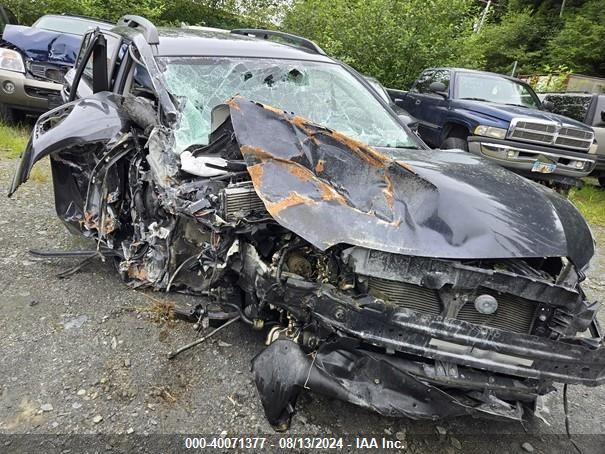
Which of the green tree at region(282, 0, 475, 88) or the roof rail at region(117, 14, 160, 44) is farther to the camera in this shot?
the green tree at region(282, 0, 475, 88)

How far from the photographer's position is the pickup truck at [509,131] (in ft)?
20.9

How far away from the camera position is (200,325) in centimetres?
272

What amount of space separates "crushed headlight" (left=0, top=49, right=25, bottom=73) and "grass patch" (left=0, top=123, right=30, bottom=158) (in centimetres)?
87

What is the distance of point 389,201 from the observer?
206 cm

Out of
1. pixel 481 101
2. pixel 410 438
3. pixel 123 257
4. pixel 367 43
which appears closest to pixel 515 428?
pixel 410 438

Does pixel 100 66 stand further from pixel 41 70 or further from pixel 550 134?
pixel 550 134

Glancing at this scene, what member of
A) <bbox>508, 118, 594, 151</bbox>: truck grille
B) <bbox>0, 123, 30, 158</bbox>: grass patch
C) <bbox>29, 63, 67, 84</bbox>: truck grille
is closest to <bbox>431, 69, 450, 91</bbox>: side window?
<bbox>508, 118, 594, 151</bbox>: truck grille

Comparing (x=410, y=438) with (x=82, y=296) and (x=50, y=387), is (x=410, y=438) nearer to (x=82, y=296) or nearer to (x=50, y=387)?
(x=50, y=387)

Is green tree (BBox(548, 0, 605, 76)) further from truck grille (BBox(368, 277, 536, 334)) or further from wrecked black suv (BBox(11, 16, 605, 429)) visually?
truck grille (BBox(368, 277, 536, 334))

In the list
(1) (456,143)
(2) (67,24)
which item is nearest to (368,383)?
(1) (456,143)

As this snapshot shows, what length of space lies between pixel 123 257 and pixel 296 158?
1591mm

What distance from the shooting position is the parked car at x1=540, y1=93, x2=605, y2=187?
782 cm

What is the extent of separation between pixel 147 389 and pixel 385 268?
1394 mm

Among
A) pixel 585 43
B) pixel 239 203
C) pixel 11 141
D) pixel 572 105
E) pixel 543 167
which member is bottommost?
pixel 11 141
